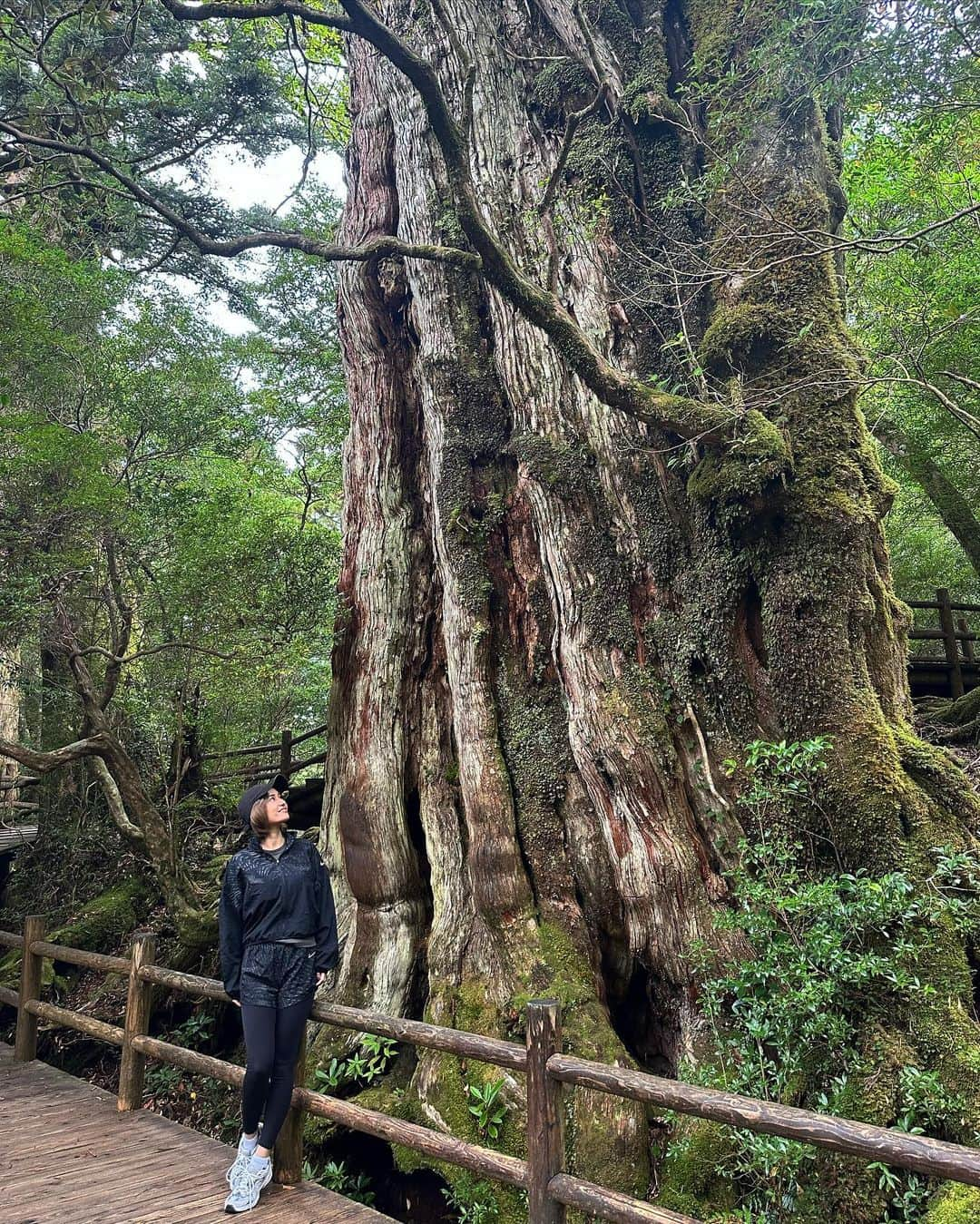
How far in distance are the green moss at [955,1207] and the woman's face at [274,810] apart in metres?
2.80

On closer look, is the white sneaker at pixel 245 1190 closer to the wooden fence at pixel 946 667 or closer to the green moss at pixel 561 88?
the green moss at pixel 561 88

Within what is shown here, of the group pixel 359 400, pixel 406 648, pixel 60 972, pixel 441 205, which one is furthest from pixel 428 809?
pixel 60 972

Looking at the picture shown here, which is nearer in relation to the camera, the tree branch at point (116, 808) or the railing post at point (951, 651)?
the tree branch at point (116, 808)

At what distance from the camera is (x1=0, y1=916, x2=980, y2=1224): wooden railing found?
6.57 feet

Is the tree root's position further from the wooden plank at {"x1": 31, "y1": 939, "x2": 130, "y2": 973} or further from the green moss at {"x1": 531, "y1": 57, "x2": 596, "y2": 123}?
the wooden plank at {"x1": 31, "y1": 939, "x2": 130, "y2": 973}

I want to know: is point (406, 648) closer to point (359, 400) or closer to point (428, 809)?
point (428, 809)

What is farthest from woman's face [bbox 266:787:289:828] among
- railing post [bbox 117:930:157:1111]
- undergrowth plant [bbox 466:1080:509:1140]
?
undergrowth plant [bbox 466:1080:509:1140]

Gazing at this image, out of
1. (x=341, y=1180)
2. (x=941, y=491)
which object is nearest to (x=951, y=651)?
(x=941, y=491)

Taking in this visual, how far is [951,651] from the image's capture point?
31.7 ft

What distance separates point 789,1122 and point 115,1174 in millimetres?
2967

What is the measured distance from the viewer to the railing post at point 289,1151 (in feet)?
10.7

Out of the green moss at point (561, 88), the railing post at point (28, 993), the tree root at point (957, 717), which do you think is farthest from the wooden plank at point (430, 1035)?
the tree root at point (957, 717)

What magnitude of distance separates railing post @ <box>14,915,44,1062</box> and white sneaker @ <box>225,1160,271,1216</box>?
313 cm

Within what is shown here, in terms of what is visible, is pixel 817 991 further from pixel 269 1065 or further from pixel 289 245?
pixel 289 245
